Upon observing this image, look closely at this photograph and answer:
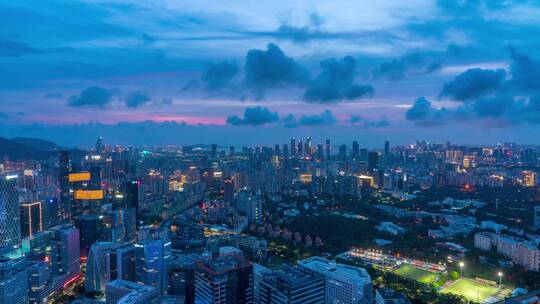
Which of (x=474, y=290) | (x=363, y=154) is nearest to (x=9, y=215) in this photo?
(x=474, y=290)

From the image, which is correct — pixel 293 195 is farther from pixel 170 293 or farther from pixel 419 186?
pixel 170 293

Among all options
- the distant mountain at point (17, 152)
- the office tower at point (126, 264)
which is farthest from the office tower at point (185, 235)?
the distant mountain at point (17, 152)

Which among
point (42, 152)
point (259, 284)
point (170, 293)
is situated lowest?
point (170, 293)

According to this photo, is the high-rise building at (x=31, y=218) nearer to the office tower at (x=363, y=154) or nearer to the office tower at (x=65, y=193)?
the office tower at (x=65, y=193)

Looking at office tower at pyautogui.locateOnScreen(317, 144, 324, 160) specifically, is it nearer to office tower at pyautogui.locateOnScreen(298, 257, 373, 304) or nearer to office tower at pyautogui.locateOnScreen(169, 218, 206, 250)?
office tower at pyautogui.locateOnScreen(169, 218, 206, 250)

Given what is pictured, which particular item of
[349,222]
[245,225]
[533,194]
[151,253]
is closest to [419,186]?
[533,194]
